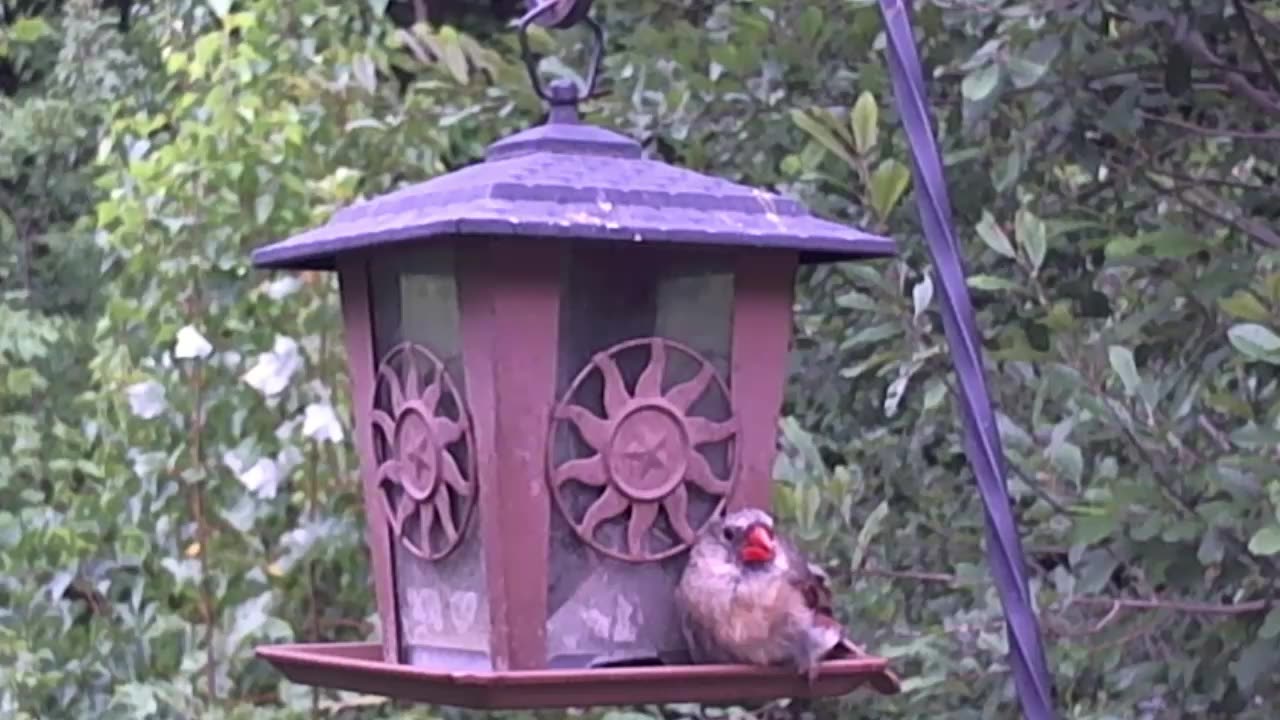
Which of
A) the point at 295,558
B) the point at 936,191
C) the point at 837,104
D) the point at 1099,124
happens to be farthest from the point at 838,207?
the point at 936,191

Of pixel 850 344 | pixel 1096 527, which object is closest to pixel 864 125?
pixel 850 344

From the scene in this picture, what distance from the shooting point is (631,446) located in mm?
1670

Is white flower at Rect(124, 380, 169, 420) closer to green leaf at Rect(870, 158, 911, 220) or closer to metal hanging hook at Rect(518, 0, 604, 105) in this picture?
green leaf at Rect(870, 158, 911, 220)

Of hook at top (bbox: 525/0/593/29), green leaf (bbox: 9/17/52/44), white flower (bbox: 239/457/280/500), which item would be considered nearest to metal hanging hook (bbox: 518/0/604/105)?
hook at top (bbox: 525/0/593/29)

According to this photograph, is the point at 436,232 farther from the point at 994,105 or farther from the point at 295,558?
the point at 295,558

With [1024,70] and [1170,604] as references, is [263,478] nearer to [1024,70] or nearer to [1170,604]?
[1024,70]

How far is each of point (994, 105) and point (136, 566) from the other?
1498mm

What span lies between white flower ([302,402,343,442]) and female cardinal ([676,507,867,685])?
1.25 metres

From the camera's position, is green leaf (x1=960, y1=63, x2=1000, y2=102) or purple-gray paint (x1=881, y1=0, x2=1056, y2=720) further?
green leaf (x1=960, y1=63, x2=1000, y2=102)

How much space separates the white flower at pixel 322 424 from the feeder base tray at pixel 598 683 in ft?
3.73

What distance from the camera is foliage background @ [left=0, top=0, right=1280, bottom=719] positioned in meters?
2.21

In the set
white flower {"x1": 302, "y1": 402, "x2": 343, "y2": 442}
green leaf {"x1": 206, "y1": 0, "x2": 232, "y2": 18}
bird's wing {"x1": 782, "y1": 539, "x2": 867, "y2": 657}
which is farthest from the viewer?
green leaf {"x1": 206, "y1": 0, "x2": 232, "y2": 18}

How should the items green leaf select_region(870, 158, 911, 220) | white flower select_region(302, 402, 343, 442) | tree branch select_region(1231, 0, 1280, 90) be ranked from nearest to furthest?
1. green leaf select_region(870, 158, 911, 220)
2. tree branch select_region(1231, 0, 1280, 90)
3. white flower select_region(302, 402, 343, 442)

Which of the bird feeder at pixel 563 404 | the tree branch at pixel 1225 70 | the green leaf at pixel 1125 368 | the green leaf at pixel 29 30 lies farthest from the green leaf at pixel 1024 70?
the green leaf at pixel 29 30
